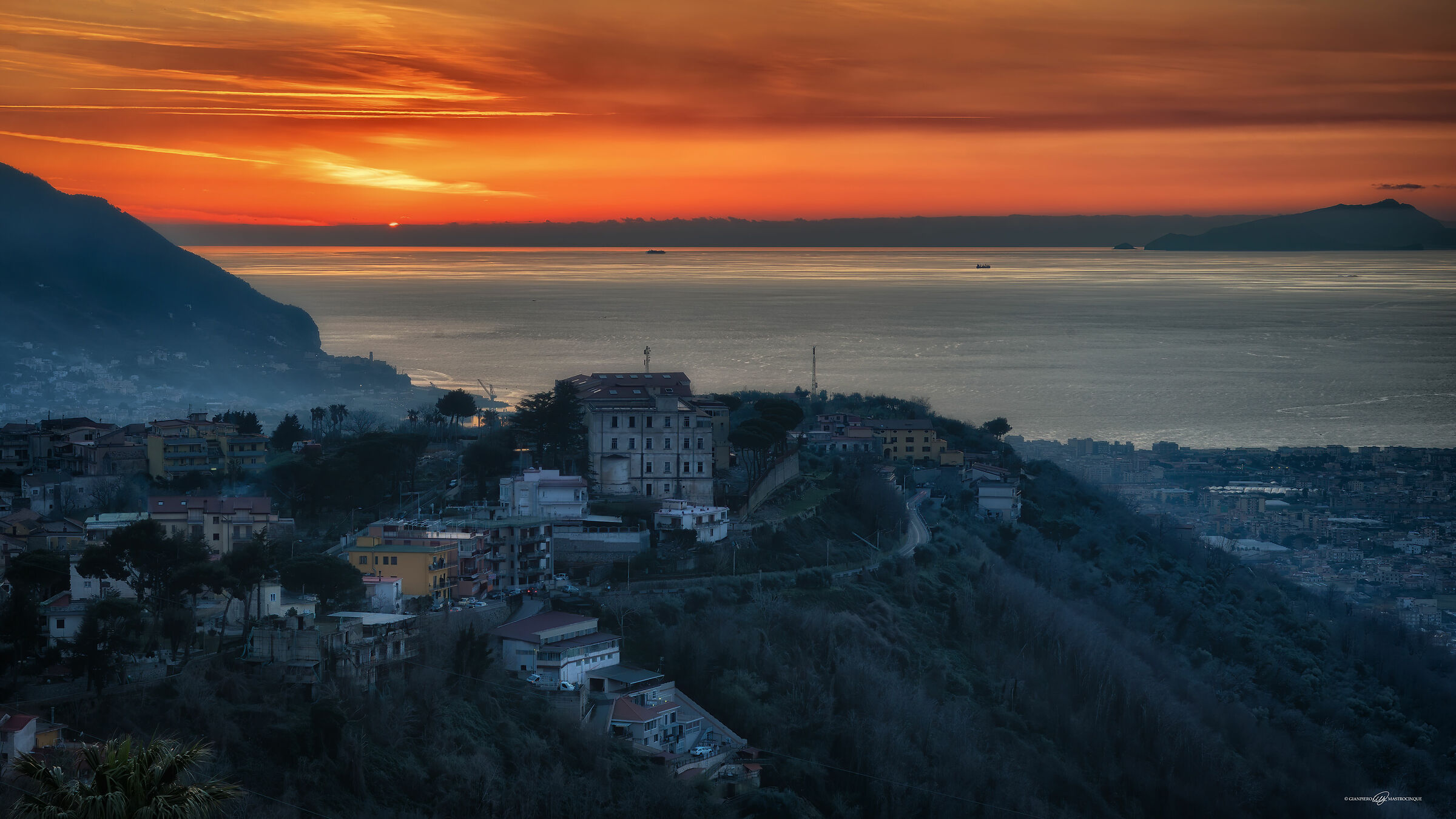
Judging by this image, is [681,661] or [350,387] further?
[350,387]

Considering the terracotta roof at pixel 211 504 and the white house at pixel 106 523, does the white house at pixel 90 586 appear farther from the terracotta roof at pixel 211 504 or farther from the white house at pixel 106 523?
the terracotta roof at pixel 211 504

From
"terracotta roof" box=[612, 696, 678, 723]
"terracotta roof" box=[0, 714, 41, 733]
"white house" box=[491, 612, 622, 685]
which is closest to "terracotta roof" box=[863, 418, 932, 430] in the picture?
"white house" box=[491, 612, 622, 685]

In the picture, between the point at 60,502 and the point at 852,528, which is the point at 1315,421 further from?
the point at 60,502

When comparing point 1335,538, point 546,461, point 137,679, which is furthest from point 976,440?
point 137,679

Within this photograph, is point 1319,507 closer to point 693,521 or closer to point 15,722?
point 693,521

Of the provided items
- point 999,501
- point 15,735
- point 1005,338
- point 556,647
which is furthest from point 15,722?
point 1005,338

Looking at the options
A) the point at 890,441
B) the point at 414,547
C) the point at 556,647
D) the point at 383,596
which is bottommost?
the point at 556,647
